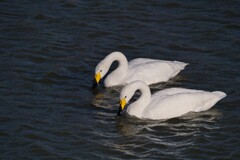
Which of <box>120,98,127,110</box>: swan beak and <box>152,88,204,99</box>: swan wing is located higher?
<box>152,88,204,99</box>: swan wing

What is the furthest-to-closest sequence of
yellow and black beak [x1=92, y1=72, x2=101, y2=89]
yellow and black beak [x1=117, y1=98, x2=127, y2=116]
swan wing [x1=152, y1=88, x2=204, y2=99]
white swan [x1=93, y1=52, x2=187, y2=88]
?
white swan [x1=93, y1=52, x2=187, y2=88], yellow and black beak [x1=92, y1=72, x2=101, y2=89], swan wing [x1=152, y1=88, x2=204, y2=99], yellow and black beak [x1=117, y1=98, x2=127, y2=116]

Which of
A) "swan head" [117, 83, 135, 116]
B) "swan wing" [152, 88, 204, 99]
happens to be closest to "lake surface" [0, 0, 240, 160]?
"swan head" [117, 83, 135, 116]

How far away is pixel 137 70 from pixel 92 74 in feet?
3.32

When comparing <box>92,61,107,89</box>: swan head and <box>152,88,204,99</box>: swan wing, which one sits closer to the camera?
<box>152,88,204,99</box>: swan wing

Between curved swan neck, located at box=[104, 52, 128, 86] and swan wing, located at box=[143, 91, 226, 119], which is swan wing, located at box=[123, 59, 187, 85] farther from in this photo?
swan wing, located at box=[143, 91, 226, 119]

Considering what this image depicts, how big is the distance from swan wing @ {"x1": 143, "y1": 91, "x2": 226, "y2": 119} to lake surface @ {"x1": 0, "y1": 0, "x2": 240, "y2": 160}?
17 cm

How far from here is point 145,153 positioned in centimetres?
1365

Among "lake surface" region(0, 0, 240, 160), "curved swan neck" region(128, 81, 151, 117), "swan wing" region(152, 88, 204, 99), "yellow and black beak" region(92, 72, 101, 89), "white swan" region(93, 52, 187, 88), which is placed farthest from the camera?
"white swan" region(93, 52, 187, 88)

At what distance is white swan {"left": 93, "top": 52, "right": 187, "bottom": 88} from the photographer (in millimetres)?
17000

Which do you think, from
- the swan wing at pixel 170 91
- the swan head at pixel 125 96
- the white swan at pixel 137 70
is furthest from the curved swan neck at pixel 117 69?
the swan head at pixel 125 96

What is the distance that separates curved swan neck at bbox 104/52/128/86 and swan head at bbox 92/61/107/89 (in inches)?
5.9

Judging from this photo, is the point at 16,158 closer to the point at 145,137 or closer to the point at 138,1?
the point at 145,137

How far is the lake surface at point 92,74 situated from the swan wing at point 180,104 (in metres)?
0.17

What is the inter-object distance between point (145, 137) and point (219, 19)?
263 inches
